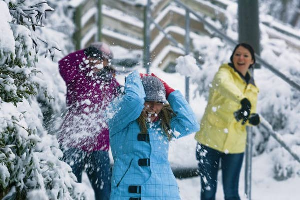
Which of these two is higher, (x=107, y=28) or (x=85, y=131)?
(x=85, y=131)

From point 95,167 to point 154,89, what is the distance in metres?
1.27

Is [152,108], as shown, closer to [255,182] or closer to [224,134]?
[224,134]

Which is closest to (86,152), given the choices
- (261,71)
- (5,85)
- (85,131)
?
(85,131)

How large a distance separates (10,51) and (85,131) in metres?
2.09

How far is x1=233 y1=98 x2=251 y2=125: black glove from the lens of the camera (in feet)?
15.1

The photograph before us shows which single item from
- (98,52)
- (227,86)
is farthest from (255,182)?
(98,52)

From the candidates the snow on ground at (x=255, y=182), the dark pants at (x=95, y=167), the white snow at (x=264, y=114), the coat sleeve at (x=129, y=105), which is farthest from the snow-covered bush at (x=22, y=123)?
the snow on ground at (x=255, y=182)

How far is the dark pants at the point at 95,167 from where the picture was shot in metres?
4.44

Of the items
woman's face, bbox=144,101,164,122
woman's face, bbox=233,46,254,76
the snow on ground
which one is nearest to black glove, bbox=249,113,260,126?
woman's face, bbox=233,46,254,76

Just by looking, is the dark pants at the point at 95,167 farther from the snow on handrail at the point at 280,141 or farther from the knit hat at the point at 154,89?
the snow on handrail at the point at 280,141

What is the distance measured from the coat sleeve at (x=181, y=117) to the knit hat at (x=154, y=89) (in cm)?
12

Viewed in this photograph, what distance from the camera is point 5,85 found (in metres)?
2.72

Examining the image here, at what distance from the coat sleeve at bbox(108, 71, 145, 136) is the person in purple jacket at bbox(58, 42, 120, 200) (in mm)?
824

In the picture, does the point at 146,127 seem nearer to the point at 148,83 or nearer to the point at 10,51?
the point at 148,83
